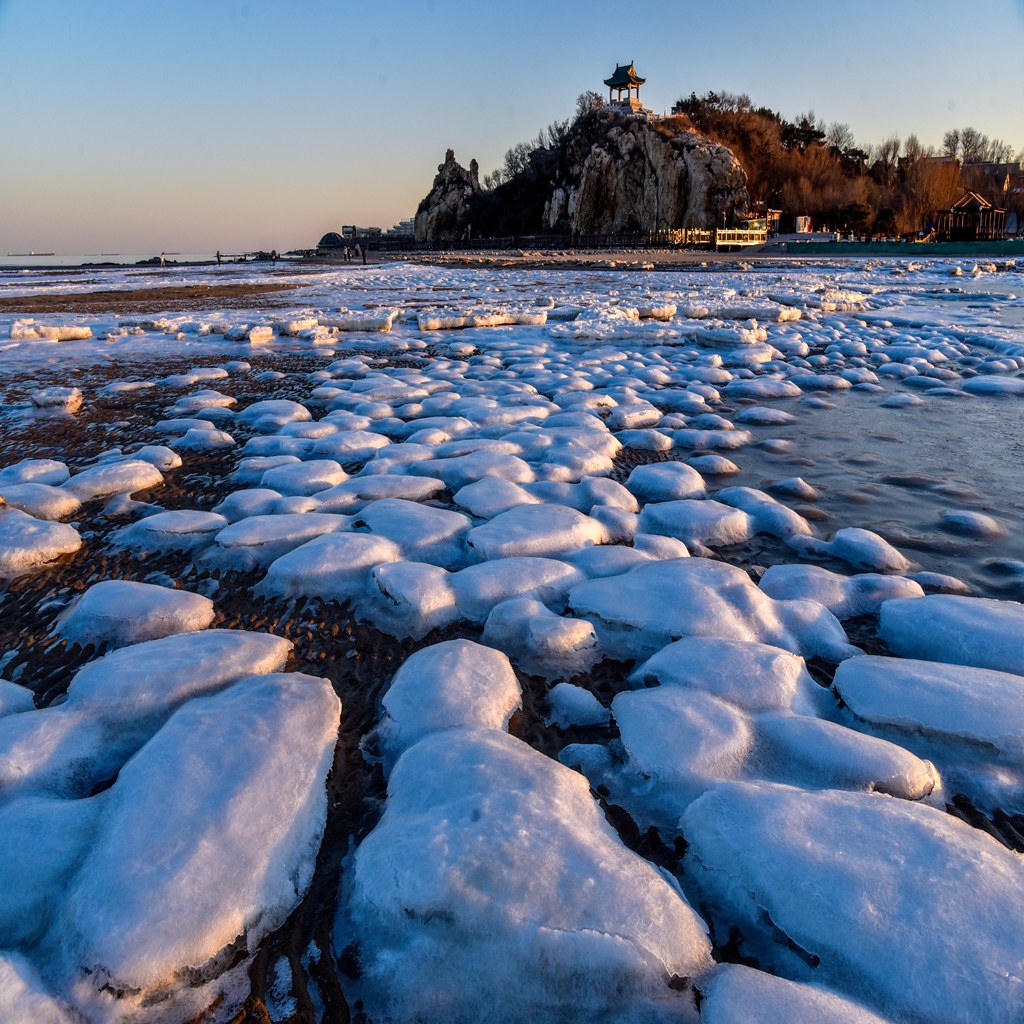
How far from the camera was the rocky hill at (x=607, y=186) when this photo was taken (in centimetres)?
4775

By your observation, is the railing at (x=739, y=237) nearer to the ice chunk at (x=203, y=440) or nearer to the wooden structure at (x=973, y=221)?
the wooden structure at (x=973, y=221)

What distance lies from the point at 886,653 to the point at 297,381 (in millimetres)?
4433

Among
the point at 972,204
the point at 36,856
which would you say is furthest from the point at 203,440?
the point at 972,204

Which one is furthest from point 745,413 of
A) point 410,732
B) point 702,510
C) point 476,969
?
point 476,969

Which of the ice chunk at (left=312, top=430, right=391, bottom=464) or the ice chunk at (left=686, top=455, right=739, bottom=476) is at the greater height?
the ice chunk at (left=312, top=430, right=391, bottom=464)

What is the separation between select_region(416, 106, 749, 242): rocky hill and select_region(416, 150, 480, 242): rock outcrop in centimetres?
10

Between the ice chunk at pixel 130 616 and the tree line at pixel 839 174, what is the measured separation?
52069mm

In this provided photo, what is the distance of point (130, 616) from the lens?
166cm

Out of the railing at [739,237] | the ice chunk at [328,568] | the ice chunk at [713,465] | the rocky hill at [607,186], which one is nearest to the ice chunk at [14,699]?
the ice chunk at [328,568]

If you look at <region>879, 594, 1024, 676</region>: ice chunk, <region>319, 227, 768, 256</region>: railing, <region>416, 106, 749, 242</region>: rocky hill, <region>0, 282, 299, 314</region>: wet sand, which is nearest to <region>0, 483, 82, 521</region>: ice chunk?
<region>879, 594, 1024, 676</region>: ice chunk

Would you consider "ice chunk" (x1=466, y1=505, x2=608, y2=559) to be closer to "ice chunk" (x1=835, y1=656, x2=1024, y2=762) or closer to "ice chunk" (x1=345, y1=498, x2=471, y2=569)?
"ice chunk" (x1=345, y1=498, x2=471, y2=569)

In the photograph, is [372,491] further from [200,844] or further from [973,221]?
[973,221]

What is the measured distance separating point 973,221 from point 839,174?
15.2 m

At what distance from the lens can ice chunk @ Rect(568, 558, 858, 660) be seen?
159 cm
